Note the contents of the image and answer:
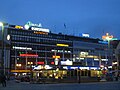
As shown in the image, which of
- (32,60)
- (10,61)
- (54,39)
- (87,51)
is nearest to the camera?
(10,61)

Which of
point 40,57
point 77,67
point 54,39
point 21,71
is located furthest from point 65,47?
point 77,67

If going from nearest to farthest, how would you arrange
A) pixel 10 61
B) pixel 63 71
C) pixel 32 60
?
1. pixel 63 71
2. pixel 10 61
3. pixel 32 60

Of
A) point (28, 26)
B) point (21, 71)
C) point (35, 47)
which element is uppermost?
point (28, 26)

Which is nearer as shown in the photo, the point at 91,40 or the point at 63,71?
the point at 63,71

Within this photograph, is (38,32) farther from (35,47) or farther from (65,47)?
(65,47)

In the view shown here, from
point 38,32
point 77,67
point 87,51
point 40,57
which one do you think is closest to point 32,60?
point 40,57

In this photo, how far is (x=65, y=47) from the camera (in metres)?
181

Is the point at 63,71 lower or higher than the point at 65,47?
lower

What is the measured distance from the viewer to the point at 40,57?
167 m

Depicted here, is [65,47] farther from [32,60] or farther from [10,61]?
[10,61]

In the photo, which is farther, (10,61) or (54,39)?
(54,39)

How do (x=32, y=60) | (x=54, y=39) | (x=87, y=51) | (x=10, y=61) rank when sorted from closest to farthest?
1. (x=10, y=61)
2. (x=32, y=60)
3. (x=54, y=39)
4. (x=87, y=51)

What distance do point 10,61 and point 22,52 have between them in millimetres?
9626

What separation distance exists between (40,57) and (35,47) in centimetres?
594
